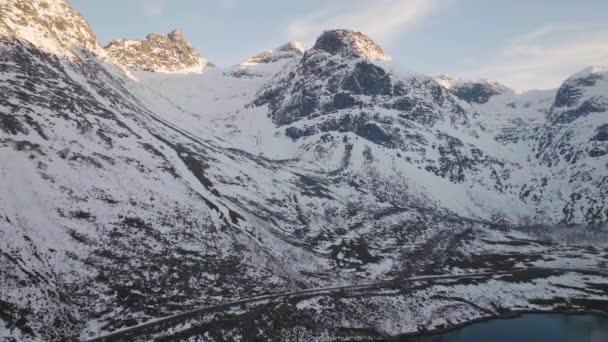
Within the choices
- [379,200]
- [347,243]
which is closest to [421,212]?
[379,200]

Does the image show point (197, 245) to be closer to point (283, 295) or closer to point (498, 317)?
point (283, 295)

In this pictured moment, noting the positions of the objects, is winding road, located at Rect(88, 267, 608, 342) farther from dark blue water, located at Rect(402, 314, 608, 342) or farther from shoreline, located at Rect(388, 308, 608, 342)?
dark blue water, located at Rect(402, 314, 608, 342)

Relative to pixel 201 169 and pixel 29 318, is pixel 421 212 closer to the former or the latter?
pixel 201 169

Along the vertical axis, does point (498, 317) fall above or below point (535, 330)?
below

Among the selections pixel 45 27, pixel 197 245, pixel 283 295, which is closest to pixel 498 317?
pixel 283 295

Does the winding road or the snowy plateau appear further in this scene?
the snowy plateau

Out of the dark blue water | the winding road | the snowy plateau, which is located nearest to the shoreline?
the dark blue water
